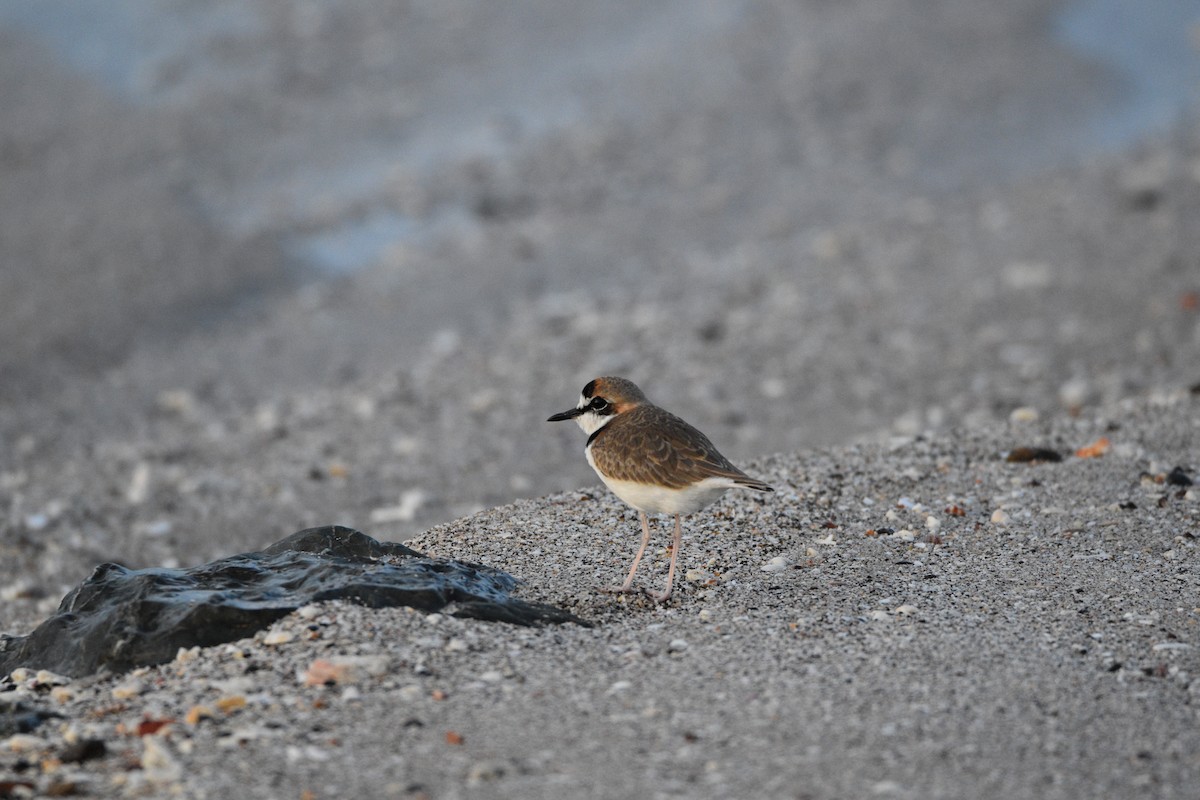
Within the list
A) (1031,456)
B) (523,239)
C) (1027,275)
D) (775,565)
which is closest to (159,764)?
(775,565)

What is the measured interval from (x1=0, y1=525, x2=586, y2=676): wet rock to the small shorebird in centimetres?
64

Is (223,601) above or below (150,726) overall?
above

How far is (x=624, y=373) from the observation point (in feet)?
37.7

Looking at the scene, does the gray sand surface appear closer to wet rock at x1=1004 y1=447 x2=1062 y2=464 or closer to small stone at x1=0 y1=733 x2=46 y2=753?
small stone at x1=0 y1=733 x2=46 y2=753

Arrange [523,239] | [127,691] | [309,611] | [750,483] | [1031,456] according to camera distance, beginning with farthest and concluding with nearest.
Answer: [523,239] < [1031,456] < [750,483] < [309,611] < [127,691]

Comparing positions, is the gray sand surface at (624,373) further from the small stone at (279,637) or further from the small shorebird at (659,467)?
the small shorebird at (659,467)

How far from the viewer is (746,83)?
19.0 metres

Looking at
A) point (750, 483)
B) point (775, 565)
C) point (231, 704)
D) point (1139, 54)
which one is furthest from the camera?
point (1139, 54)

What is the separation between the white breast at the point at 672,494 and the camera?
5660 mm

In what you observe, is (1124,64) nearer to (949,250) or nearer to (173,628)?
(949,250)

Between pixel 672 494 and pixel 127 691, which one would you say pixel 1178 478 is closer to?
pixel 672 494

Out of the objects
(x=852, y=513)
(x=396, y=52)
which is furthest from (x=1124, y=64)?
(x=852, y=513)

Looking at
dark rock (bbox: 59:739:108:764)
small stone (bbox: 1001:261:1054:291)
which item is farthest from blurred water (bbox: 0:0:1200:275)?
dark rock (bbox: 59:739:108:764)

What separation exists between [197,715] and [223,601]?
27.9 inches
